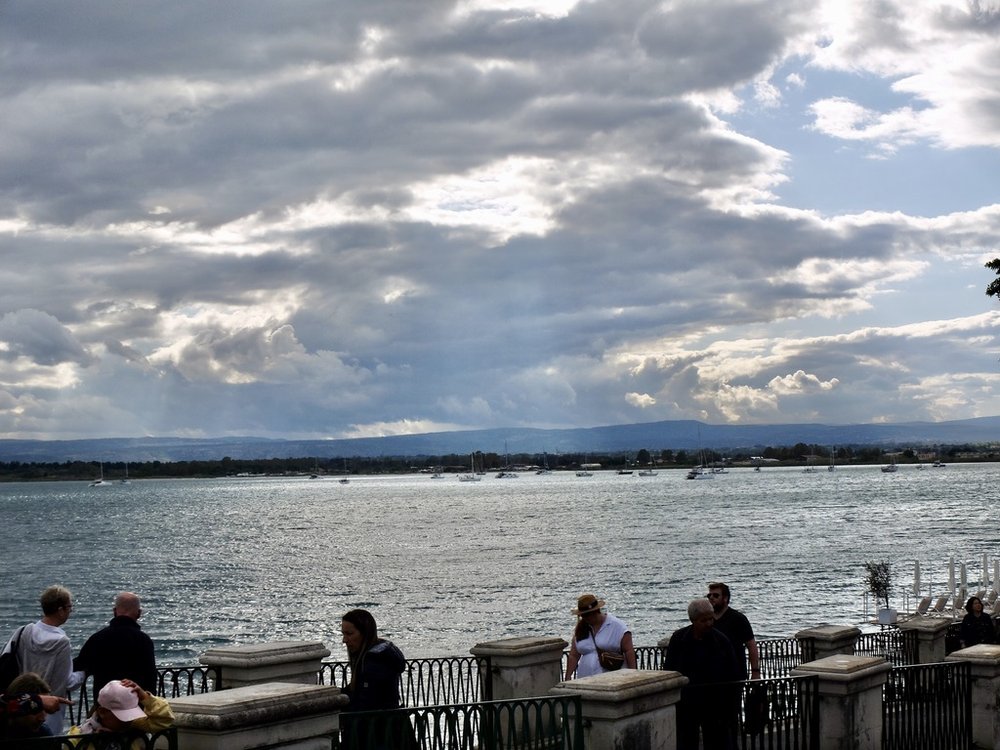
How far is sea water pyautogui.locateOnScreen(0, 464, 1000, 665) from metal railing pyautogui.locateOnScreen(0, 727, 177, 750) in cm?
3800

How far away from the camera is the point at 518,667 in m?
13.7

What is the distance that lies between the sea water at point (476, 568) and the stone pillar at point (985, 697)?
1222 inches

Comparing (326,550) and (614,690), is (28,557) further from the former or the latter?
(614,690)

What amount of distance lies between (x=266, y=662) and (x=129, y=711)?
479 cm

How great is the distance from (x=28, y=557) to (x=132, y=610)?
105m

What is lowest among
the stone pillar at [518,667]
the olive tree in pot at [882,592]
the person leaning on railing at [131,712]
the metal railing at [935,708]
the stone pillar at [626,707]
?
the olive tree in pot at [882,592]

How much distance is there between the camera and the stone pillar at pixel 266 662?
1166cm

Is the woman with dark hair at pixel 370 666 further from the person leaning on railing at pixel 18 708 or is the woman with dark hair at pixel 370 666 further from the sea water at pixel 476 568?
the sea water at pixel 476 568

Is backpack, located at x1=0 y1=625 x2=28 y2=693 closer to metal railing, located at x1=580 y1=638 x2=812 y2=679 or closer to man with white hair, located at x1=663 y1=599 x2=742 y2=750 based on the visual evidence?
man with white hair, located at x1=663 y1=599 x2=742 y2=750

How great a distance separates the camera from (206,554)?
363 feet

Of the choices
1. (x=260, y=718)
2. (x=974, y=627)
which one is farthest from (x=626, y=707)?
(x=974, y=627)

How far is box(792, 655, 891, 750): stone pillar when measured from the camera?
12.4 m

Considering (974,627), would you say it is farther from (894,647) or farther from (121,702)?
(121,702)

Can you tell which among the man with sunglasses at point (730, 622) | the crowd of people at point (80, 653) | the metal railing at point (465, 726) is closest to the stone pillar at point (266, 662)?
the crowd of people at point (80, 653)
